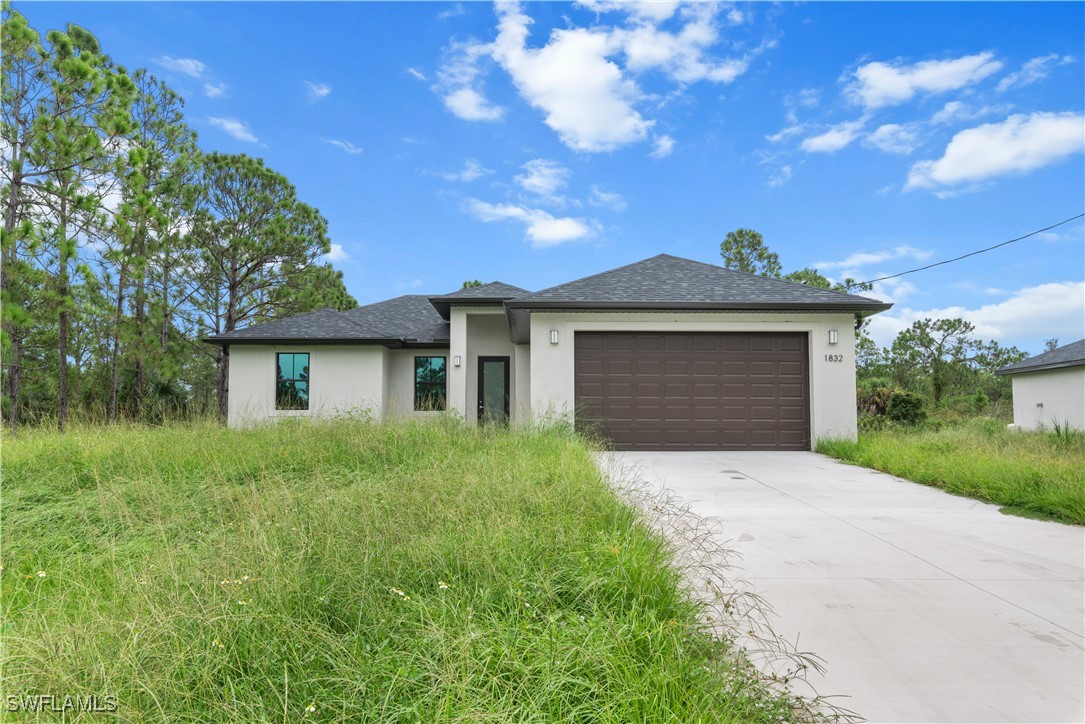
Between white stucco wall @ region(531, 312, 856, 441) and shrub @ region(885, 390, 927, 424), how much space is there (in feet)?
28.1

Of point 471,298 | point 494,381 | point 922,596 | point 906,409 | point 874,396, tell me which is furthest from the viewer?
point 874,396

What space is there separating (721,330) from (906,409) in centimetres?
1078

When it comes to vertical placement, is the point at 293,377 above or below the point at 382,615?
above

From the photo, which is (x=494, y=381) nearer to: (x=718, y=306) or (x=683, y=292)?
(x=683, y=292)

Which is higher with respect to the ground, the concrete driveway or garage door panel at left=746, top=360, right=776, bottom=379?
garage door panel at left=746, top=360, right=776, bottom=379

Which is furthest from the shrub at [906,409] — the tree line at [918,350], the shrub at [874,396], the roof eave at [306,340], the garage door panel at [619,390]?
the roof eave at [306,340]

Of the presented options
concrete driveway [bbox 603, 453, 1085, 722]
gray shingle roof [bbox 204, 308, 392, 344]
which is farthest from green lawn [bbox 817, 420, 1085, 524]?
gray shingle roof [bbox 204, 308, 392, 344]

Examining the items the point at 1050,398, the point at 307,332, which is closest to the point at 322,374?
the point at 307,332

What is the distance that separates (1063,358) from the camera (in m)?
15.8

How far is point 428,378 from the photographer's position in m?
15.4

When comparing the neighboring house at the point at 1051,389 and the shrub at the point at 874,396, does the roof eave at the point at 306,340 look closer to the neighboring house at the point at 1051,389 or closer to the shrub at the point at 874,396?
the shrub at the point at 874,396

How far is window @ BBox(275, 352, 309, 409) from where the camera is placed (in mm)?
14344

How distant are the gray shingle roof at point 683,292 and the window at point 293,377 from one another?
270 inches

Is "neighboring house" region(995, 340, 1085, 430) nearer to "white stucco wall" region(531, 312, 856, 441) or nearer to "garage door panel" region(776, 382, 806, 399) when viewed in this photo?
"white stucco wall" region(531, 312, 856, 441)
